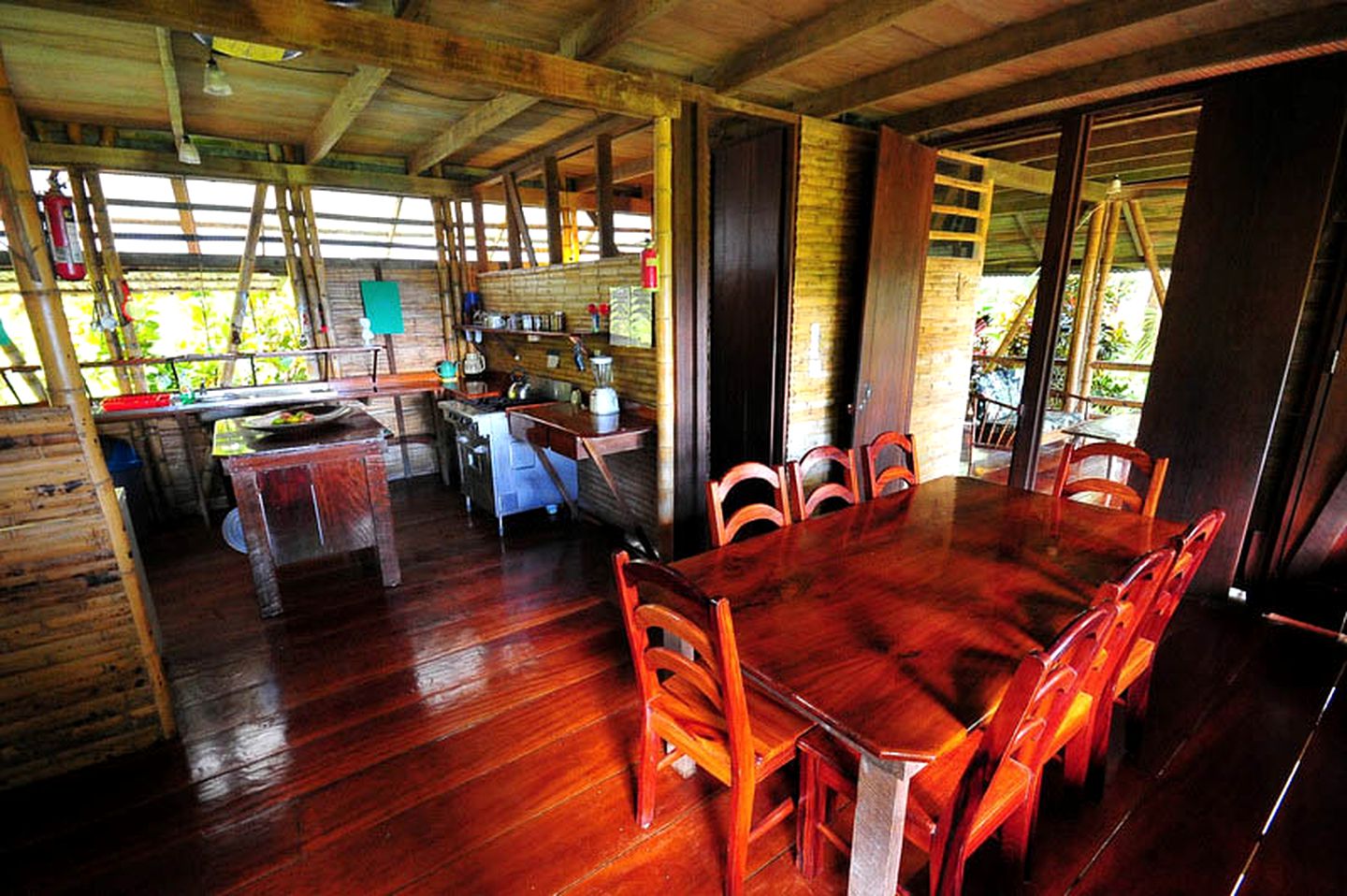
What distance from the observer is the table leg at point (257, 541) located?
2793 millimetres

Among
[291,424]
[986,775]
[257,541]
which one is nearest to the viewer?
[986,775]

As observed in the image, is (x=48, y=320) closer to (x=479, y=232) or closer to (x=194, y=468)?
(x=194, y=468)

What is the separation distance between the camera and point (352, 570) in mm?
3512

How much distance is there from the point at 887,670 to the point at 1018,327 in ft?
22.3

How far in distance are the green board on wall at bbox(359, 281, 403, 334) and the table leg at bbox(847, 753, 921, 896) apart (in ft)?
17.1

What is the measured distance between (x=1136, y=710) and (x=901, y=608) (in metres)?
1.11

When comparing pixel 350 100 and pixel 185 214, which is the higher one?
pixel 350 100

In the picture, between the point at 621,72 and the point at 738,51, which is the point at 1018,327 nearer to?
the point at 738,51

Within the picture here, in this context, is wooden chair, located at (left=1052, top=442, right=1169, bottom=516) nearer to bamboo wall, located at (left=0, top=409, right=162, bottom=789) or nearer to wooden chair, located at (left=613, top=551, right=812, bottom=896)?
wooden chair, located at (left=613, top=551, right=812, bottom=896)

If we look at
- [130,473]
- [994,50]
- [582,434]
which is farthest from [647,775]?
[130,473]

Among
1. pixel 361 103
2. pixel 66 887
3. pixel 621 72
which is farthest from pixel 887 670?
pixel 361 103

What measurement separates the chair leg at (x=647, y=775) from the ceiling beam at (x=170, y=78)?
336 centimetres

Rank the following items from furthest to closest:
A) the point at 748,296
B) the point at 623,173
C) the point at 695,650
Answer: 1. the point at 623,173
2. the point at 748,296
3. the point at 695,650

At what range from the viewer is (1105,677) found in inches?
60.5
